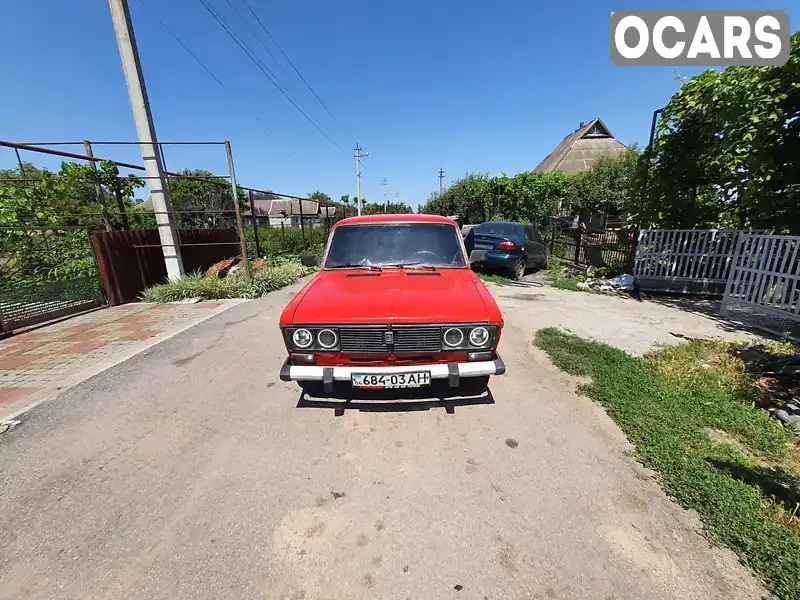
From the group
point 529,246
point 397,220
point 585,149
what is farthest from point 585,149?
point 397,220

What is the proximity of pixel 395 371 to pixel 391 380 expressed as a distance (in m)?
0.08

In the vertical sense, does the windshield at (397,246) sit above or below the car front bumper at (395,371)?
above

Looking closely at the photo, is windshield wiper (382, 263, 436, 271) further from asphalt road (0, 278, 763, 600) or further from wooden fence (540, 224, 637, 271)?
wooden fence (540, 224, 637, 271)

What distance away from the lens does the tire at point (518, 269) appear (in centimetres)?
998

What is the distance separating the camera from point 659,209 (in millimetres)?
8570

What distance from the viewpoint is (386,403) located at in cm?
304

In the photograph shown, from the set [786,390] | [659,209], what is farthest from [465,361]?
[659,209]

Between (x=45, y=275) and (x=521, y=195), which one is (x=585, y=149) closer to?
(x=521, y=195)

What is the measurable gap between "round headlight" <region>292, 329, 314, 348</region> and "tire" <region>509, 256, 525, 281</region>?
8.46m

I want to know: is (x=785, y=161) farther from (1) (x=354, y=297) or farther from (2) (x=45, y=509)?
(2) (x=45, y=509)

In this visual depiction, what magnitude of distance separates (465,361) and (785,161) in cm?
846

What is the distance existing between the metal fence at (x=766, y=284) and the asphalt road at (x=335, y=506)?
16.9 ft

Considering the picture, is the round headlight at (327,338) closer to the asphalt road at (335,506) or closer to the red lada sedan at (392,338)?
the red lada sedan at (392,338)

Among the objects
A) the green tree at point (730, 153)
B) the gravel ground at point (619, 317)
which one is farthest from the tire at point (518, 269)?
the green tree at point (730, 153)
